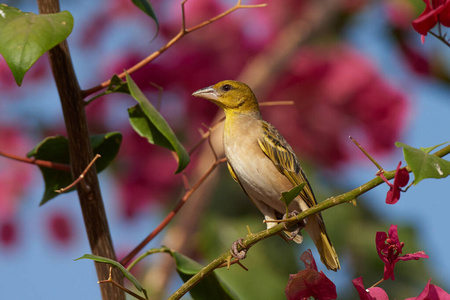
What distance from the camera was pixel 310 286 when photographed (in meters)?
1.09

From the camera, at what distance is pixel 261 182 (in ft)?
6.41

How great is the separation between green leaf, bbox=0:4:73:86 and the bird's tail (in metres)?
1.07

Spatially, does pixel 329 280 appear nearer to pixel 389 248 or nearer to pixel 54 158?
pixel 389 248

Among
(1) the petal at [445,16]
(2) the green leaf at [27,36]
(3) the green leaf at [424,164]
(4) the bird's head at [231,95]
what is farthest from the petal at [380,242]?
(4) the bird's head at [231,95]

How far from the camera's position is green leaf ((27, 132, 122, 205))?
4.90 ft

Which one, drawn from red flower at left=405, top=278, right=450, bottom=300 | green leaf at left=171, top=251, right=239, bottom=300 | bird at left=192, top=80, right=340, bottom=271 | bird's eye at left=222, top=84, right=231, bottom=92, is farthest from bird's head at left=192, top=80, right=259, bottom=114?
red flower at left=405, top=278, right=450, bottom=300

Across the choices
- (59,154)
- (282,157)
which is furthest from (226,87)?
(59,154)

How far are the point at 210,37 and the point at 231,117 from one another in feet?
2.95

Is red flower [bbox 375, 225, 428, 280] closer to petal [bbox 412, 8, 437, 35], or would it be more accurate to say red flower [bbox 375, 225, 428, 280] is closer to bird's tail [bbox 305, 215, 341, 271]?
petal [bbox 412, 8, 437, 35]

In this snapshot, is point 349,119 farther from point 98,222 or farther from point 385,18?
point 98,222

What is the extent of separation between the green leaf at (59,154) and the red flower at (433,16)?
0.78 meters

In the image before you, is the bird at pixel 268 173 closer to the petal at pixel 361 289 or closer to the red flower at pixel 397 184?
the petal at pixel 361 289

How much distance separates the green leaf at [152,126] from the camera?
1292 millimetres

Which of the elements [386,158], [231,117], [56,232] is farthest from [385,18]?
[56,232]
